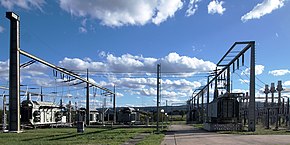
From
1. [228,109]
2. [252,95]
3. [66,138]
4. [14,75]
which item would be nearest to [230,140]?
[66,138]

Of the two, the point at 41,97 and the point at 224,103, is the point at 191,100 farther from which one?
the point at 224,103

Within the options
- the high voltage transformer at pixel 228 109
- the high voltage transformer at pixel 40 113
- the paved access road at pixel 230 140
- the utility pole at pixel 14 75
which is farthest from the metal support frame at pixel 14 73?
the high voltage transformer at pixel 228 109

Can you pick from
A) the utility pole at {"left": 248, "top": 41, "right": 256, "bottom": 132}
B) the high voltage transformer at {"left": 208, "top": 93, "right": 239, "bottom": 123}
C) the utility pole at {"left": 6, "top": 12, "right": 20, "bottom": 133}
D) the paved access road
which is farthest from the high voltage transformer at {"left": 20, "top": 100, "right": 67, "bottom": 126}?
the utility pole at {"left": 248, "top": 41, "right": 256, "bottom": 132}

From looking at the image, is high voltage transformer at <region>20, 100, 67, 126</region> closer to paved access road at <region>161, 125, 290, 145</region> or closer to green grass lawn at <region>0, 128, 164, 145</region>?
green grass lawn at <region>0, 128, 164, 145</region>

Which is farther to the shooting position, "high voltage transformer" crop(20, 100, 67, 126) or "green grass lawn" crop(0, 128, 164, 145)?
"high voltage transformer" crop(20, 100, 67, 126)

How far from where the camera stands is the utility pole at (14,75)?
35.5m

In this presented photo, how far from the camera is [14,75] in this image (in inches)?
1419

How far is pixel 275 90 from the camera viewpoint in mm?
44531

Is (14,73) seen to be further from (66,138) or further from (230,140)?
(230,140)

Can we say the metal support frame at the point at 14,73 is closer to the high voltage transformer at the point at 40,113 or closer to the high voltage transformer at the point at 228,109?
the high voltage transformer at the point at 40,113

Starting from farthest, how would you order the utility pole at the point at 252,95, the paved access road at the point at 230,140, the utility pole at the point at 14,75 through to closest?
1. the utility pole at the point at 252,95
2. the utility pole at the point at 14,75
3. the paved access road at the point at 230,140

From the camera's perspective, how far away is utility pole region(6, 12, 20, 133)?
1398 inches

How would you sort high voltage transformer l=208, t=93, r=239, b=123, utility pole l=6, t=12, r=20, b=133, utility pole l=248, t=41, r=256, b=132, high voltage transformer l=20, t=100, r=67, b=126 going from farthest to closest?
high voltage transformer l=20, t=100, r=67, b=126 < high voltage transformer l=208, t=93, r=239, b=123 < utility pole l=248, t=41, r=256, b=132 < utility pole l=6, t=12, r=20, b=133

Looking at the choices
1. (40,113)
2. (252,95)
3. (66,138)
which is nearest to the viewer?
(66,138)
